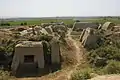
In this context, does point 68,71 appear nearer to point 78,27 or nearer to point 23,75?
point 23,75

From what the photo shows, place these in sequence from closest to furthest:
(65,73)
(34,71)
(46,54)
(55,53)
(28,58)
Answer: (65,73)
(34,71)
(28,58)
(55,53)
(46,54)

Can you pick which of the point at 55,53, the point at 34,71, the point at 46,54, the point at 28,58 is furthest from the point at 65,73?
the point at 28,58

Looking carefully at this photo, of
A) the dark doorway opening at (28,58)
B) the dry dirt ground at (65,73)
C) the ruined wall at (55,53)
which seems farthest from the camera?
the ruined wall at (55,53)

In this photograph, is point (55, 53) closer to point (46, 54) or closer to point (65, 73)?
point (46, 54)

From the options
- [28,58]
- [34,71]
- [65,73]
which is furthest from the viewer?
[28,58]

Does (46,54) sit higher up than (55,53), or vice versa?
(55,53)

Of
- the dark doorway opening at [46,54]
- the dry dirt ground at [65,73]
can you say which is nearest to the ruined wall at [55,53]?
the dark doorway opening at [46,54]

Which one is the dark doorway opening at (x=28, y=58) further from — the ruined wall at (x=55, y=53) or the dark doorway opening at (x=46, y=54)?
the ruined wall at (x=55, y=53)

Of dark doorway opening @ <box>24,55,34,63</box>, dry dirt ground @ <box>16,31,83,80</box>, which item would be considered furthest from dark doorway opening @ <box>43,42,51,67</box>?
dry dirt ground @ <box>16,31,83,80</box>

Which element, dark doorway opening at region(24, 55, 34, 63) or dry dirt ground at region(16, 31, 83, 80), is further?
dark doorway opening at region(24, 55, 34, 63)

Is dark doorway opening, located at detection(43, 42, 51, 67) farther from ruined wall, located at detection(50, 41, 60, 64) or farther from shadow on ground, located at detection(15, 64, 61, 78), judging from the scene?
shadow on ground, located at detection(15, 64, 61, 78)

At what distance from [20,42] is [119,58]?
8.44 m

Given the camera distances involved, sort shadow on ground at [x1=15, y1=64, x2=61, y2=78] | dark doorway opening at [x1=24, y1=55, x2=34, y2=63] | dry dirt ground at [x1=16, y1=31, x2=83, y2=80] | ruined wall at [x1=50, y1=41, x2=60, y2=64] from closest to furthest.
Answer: dry dirt ground at [x1=16, y1=31, x2=83, y2=80]
shadow on ground at [x1=15, y1=64, x2=61, y2=78]
dark doorway opening at [x1=24, y1=55, x2=34, y2=63]
ruined wall at [x1=50, y1=41, x2=60, y2=64]

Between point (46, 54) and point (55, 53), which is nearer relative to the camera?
point (55, 53)
